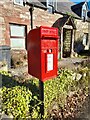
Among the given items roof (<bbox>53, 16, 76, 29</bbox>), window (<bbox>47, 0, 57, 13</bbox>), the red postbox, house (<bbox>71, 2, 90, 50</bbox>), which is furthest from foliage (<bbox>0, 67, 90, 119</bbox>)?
house (<bbox>71, 2, 90, 50</bbox>)

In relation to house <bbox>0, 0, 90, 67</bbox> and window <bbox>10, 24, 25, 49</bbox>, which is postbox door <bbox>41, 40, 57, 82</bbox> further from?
window <bbox>10, 24, 25, 49</bbox>

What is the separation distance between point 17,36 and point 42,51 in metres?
7.81

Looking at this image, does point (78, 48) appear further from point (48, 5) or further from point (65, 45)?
point (48, 5)

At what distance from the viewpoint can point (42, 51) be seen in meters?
2.98

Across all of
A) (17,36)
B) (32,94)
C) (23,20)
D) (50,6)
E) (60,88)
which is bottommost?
(60,88)

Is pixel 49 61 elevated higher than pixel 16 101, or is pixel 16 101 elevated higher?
pixel 49 61

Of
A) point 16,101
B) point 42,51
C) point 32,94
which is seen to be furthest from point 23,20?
point 16,101

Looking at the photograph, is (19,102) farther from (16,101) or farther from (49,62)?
(49,62)

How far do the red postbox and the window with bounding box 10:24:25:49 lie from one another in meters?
7.24

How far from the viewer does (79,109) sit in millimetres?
4301

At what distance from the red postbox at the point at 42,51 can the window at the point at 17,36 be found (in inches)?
285

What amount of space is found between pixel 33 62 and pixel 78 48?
14.4 meters

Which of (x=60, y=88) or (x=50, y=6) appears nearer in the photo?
(x=60, y=88)

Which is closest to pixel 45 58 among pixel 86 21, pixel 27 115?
pixel 27 115
